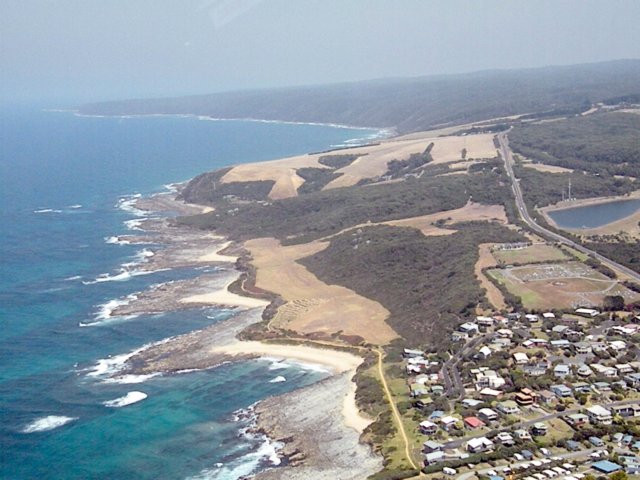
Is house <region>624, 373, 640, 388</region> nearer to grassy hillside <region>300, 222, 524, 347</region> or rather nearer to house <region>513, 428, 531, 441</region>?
house <region>513, 428, 531, 441</region>

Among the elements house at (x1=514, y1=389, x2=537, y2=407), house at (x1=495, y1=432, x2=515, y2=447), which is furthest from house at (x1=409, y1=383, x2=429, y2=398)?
house at (x1=495, y1=432, x2=515, y2=447)

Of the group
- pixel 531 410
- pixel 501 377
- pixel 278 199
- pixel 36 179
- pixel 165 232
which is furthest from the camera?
pixel 36 179

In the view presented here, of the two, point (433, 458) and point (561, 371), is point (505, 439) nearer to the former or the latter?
point (433, 458)

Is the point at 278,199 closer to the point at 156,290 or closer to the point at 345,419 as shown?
the point at 156,290

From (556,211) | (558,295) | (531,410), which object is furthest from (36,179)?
(531,410)

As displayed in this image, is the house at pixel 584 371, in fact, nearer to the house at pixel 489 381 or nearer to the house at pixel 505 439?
the house at pixel 489 381

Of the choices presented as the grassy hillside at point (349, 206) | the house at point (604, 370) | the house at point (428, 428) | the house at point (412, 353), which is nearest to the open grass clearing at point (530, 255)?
the house at point (412, 353)
